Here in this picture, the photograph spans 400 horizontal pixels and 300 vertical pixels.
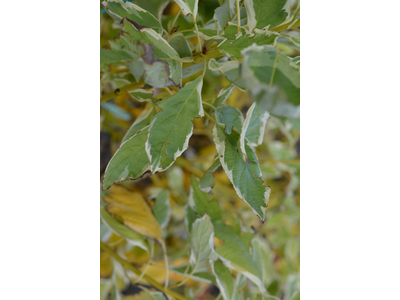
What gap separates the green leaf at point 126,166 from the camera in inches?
13.9

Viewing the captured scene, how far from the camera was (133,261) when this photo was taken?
52cm

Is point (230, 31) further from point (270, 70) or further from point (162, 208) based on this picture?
point (162, 208)

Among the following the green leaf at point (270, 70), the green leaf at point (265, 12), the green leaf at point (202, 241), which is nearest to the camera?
the green leaf at point (270, 70)

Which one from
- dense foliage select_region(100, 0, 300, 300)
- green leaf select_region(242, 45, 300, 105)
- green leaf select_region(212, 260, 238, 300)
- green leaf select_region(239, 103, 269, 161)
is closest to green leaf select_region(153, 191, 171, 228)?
dense foliage select_region(100, 0, 300, 300)

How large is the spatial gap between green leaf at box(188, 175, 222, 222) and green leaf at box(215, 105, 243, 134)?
146 millimetres

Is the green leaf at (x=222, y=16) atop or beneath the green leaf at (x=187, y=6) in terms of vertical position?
beneath

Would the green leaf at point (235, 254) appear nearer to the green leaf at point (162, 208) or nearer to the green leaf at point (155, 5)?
the green leaf at point (162, 208)

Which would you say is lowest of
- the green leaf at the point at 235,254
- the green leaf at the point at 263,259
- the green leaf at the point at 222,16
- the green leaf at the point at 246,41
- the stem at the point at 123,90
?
the green leaf at the point at 263,259

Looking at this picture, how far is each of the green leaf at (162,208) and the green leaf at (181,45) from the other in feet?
0.81

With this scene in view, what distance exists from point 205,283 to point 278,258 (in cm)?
17

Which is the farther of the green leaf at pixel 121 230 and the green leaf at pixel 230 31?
the green leaf at pixel 121 230

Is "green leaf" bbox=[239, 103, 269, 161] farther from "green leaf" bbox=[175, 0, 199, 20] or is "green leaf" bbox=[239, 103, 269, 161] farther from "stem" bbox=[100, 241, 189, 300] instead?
"stem" bbox=[100, 241, 189, 300]

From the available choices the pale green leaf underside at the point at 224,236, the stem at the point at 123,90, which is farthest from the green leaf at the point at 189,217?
the stem at the point at 123,90
